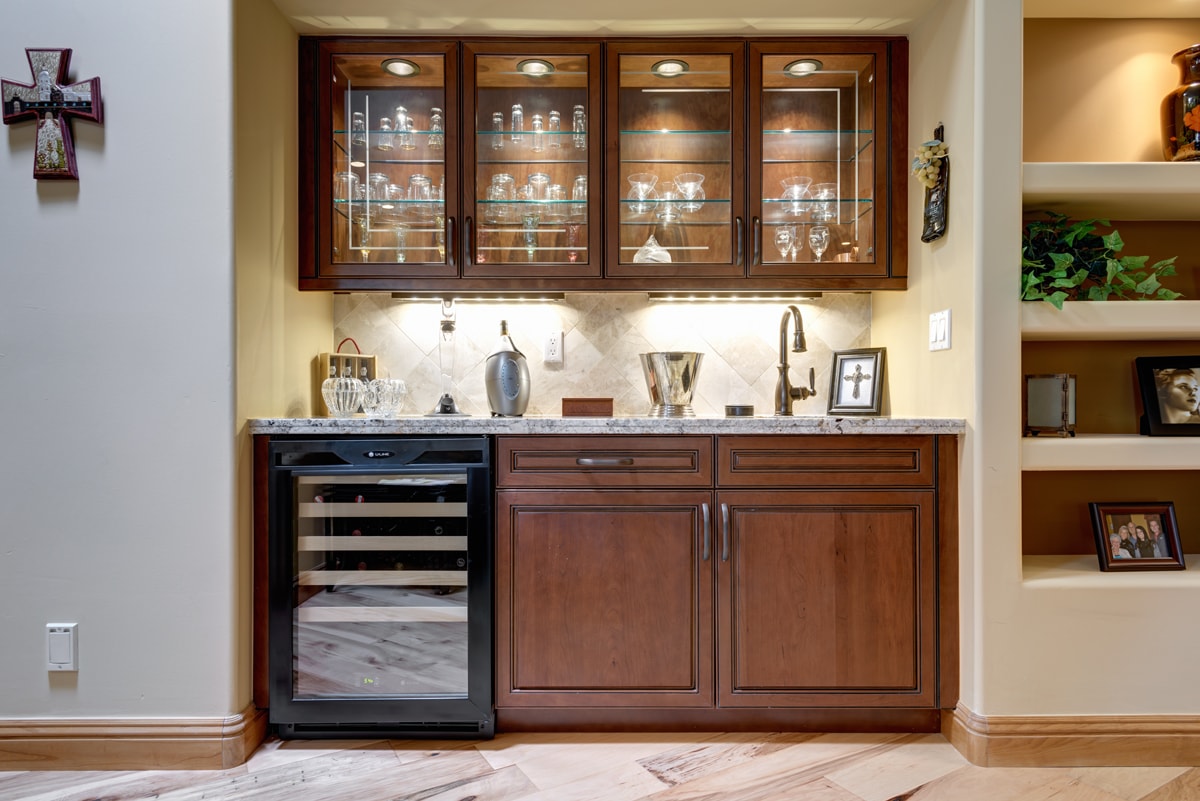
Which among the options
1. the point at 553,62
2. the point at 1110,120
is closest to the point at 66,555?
the point at 553,62

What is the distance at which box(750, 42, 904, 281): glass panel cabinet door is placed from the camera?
2291 millimetres

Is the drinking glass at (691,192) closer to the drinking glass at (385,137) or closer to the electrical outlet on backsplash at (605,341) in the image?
the electrical outlet on backsplash at (605,341)

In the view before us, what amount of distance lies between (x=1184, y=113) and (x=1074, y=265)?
1.79 feet

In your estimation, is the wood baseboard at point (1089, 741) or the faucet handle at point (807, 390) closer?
the wood baseboard at point (1089, 741)

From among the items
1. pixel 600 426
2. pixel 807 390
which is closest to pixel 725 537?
pixel 600 426

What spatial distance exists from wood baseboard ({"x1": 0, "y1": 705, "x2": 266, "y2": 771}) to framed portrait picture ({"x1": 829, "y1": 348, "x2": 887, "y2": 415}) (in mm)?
2176

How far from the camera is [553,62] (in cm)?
232

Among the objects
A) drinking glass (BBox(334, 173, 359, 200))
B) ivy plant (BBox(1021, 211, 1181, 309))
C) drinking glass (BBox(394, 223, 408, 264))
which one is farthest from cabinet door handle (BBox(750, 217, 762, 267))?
drinking glass (BBox(334, 173, 359, 200))

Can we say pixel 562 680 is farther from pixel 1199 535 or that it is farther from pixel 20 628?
pixel 1199 535

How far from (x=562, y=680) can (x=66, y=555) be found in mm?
1378

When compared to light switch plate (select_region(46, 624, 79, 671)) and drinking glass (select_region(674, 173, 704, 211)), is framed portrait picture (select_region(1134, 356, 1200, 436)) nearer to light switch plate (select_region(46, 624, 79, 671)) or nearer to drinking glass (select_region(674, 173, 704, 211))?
drinking glass (select_region(674, 173, 704, 211))

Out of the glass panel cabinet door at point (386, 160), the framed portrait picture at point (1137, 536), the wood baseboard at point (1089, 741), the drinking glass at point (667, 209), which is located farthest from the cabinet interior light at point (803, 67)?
the wood baseboard at point (1089, 741)

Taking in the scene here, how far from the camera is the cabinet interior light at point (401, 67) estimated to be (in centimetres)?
230

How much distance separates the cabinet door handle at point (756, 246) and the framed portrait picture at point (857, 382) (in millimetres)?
528
